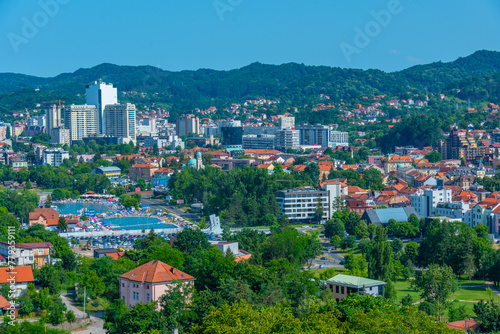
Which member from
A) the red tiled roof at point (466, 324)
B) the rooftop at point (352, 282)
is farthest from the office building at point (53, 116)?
the red tiled roof at point (466, 324)

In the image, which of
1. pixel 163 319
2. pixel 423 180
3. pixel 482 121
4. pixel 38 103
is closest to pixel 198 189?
pixel 423 180

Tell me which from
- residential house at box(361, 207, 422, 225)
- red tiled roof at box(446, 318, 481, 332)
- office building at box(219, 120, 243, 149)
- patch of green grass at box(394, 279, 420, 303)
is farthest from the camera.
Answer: office building at box(219, 120, 243, 149)

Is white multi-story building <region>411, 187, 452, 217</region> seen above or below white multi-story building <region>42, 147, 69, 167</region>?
below

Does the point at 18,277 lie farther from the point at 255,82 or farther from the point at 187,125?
the point at 255,82

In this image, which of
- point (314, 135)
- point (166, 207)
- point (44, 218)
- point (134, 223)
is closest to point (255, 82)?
point (314, 135)

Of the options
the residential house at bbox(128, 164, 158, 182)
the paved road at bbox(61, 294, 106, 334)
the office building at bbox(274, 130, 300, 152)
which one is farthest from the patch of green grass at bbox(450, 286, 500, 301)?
the office building at bbox(274, 130, 300, 152)

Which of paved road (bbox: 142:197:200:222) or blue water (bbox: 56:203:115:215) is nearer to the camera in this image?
paved road (bbox: 142:197:200:222)

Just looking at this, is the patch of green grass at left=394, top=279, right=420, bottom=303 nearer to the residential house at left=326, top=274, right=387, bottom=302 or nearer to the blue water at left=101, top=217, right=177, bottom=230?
the residential house at left=326, top=274, right=387, bottom=302

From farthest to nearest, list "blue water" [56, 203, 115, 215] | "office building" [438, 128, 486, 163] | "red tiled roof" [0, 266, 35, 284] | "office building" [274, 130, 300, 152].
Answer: "office building" [274, 130, 300, 152] → "office building" [438, 128, 486, 163] → "blue water" [56, 203, 115, 215] → "red tiled roof" [0, 266, 35, 284]
